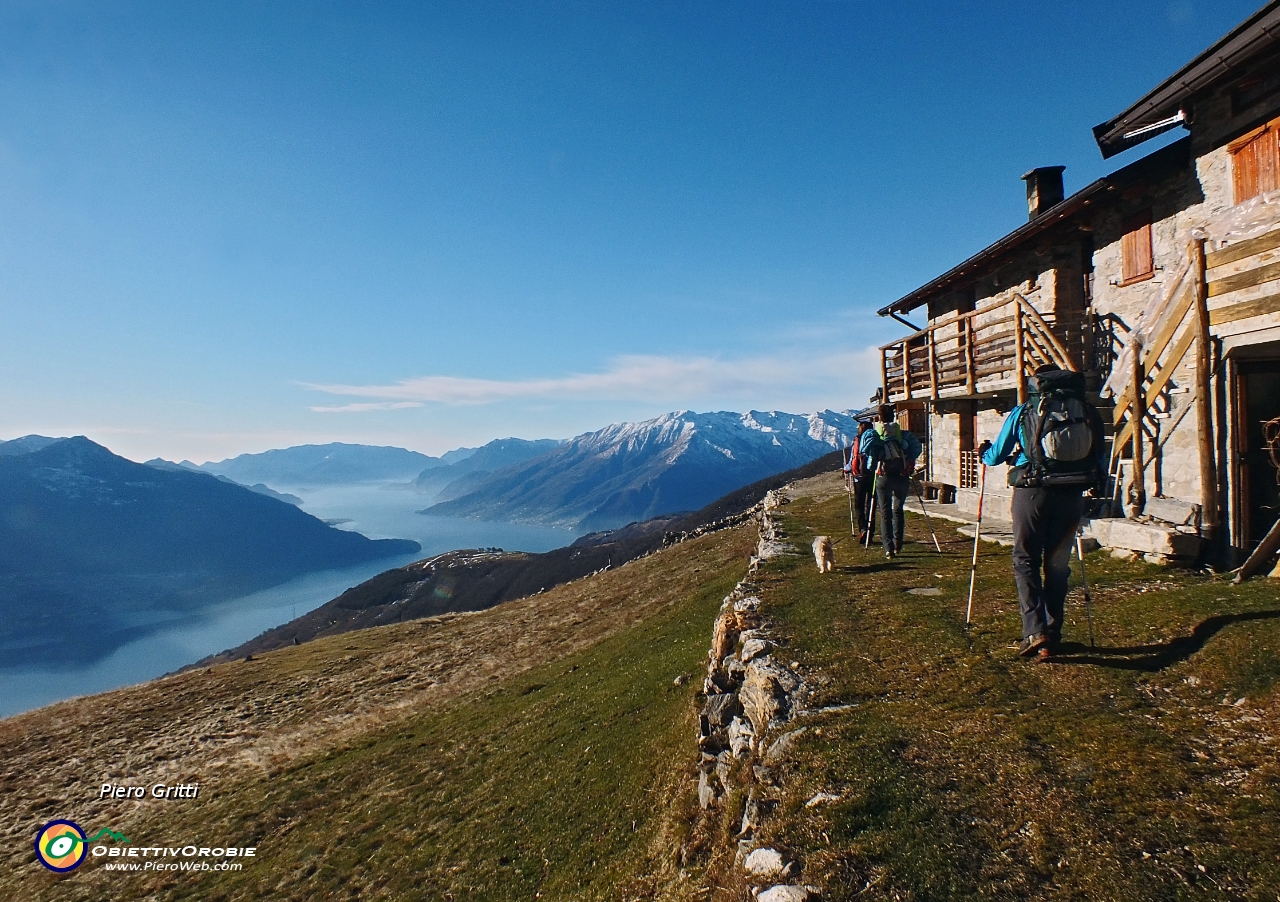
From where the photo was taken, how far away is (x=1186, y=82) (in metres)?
16.0

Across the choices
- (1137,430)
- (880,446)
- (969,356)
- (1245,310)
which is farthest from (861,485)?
(969,356)

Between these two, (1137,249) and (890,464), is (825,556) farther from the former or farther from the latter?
Result: (1137,249)

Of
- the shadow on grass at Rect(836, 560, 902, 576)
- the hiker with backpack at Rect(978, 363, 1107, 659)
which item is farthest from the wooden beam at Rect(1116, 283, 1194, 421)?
the hiker with backpack at Rect(978, 363, 1107, 659)

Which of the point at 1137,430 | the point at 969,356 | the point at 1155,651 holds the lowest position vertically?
the point at 1155,651

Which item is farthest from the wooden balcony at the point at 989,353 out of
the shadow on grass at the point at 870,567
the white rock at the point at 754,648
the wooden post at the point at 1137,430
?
the white rock at the point at 754,648

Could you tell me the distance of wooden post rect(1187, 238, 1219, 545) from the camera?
12.2 metres

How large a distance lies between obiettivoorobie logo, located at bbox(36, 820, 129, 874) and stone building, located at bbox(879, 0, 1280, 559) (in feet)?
95.3

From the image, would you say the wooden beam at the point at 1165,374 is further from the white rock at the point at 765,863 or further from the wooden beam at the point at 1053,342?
the white rock at the point at 765,863

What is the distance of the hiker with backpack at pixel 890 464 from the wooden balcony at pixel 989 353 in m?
4.67

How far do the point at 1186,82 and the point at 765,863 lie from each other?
21.8 meters

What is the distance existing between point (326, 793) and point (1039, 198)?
4013 centimetres

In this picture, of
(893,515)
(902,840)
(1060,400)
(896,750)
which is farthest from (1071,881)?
(893,515)

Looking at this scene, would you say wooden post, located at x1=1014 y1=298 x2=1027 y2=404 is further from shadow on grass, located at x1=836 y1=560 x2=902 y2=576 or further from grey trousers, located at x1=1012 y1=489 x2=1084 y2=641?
grey trousers, located at x1=1012 y1=489 x2=1084 y2=641

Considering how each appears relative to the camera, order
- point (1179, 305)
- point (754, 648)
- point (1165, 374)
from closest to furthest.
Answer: point (754, 648)
point (1179, 305)
point (1165, 374)
